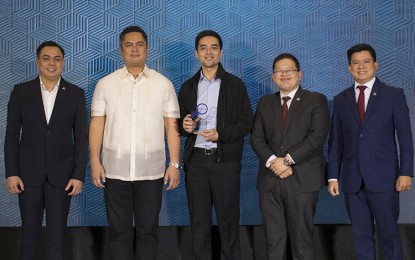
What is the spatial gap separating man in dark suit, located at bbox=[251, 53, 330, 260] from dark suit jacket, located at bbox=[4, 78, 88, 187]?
1.20 meters

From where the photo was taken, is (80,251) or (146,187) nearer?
(146,187)

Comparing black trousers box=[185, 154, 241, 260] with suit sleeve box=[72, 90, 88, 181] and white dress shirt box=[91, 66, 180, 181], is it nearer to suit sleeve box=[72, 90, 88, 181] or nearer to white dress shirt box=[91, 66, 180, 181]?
white dress shirt box=[91, 66, 180, 181]

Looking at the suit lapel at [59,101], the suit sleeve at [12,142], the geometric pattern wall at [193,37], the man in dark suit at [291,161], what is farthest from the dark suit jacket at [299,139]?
the suit sleeve at [12,142]

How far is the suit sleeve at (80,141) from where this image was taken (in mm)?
3566

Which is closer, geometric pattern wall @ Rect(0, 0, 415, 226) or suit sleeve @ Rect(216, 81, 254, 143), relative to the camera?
suit sleeve @ Rect(216, 81, 254, 143)

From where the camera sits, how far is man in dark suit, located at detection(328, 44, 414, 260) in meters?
3.38

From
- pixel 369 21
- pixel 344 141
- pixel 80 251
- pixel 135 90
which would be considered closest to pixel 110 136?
pixel 135 90

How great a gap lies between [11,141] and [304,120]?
191cm

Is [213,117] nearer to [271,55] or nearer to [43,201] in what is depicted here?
[271,55]

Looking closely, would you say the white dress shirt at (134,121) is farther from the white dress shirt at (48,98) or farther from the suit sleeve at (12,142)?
the suit sleeve at (12,142)

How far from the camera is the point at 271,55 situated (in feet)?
14.3

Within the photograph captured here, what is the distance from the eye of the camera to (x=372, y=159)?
342 centimetres

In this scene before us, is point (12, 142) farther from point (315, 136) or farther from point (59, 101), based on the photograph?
point (315, 136)

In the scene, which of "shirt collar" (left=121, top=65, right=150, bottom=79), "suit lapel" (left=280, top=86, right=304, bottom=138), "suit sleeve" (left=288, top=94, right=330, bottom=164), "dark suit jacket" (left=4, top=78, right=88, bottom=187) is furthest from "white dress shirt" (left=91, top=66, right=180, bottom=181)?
"suit sleeve" (left=288, top=94, right=330, bottom=164)
